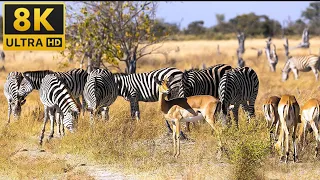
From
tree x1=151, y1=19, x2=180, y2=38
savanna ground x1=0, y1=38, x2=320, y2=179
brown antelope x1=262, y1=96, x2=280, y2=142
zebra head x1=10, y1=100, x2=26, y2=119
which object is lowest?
savanna ground x1=0, y1=38, x2=320, y2=179

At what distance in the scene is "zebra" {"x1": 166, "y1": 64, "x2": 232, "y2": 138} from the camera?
1409 centimetres

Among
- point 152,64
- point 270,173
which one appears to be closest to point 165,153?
point 270,173

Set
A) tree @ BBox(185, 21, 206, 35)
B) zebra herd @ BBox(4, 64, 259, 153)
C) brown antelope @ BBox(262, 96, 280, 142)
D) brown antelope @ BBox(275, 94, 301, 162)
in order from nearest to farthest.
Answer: brown antelope @ BBox(275, 94, 301, 162) → brown antelope @ BBox(262, 96, 280, 142) → zebra herd @ BBox(4, 64, 259, 153) → tree @ BBox(185, 21, 206, 35)

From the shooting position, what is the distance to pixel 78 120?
13.7 metres

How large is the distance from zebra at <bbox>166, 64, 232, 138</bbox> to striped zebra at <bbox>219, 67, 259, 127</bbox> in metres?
0.48

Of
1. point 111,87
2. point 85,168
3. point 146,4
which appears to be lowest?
point 85,168

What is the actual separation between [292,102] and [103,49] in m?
12.3

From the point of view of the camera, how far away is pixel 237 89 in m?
13.8

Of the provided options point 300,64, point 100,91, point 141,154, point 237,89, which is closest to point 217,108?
point 141,154

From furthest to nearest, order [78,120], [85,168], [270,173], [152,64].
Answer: [152,64] < [78,120] < [85,168] < [270,173]

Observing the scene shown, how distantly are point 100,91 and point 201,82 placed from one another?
2.07 m

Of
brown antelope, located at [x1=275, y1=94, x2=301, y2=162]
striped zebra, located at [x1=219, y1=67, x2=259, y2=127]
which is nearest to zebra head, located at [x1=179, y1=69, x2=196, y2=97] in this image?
striped zebra, located at [x1=219, y1=67, x2=259, y2=127]

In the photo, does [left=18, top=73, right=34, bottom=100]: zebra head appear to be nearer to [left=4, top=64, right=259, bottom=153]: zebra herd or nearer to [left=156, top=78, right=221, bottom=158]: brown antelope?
[left=4, top=64, right=259, bottom=153]: zebra herd

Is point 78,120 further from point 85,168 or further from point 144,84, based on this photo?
point 85,168
